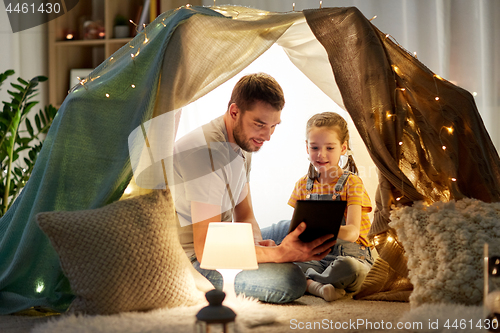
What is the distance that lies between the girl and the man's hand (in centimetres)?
17

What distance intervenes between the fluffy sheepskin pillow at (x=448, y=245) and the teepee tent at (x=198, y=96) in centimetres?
11

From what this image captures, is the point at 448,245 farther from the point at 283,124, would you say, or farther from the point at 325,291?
the point at 283,124

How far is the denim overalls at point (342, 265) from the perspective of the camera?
66.9 inches

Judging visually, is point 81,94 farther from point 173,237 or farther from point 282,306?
point 282,306

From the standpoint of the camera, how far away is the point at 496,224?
139cm

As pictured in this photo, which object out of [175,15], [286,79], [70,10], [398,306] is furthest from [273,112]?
[70,10]

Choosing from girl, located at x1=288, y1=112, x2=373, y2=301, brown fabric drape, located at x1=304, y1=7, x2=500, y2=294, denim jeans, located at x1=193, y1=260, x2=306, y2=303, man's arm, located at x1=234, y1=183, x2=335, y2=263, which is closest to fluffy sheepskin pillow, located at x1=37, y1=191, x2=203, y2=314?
denim jeans, located at x1=193, y1=260, x2=306, y2=303

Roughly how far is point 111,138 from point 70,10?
1.89 m

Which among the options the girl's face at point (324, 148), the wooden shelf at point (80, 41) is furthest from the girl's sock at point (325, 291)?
the wooden shelf at point (80, 41)

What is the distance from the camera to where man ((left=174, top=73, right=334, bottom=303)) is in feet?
5.16

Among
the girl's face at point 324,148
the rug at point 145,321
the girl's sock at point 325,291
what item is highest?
the girl's face at point 324,148

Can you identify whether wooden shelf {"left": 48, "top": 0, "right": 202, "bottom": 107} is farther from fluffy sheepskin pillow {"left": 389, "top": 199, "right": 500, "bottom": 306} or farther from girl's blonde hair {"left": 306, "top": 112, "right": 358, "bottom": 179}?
fluffy sheepskin pillow {"left": 389, "top": 199, "right": 500, "bottom": 306}

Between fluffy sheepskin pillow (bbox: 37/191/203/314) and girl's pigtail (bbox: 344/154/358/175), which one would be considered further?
girl's pigtail (bbox: 344/154/358/175)

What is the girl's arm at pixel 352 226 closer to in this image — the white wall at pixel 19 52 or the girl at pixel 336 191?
the girl at pixel 336 191
